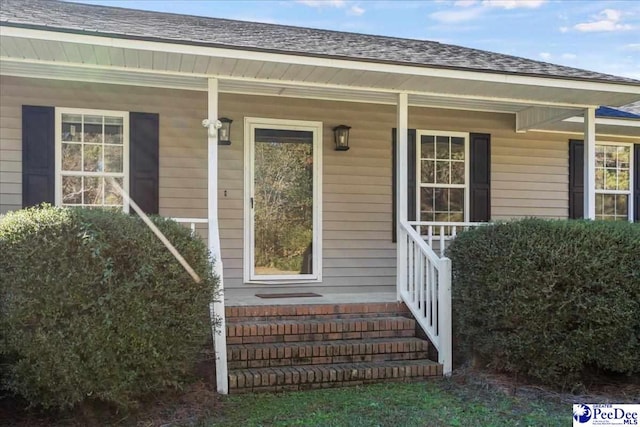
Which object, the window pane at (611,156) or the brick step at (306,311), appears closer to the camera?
the brick step at (306,311)

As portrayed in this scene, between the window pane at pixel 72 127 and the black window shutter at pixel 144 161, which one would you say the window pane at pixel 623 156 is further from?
the window pane at pixel 72 127

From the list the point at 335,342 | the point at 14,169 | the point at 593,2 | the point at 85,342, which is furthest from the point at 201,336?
the point at 593,2

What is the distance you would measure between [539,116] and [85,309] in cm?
582

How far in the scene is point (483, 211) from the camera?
733 cm

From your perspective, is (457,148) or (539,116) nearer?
(539,116)

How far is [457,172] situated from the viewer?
7.31m

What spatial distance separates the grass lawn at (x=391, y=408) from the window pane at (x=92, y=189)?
3.04 metres

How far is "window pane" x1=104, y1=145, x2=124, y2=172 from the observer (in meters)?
6.11

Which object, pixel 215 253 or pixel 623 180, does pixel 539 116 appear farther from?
pixel 215 253

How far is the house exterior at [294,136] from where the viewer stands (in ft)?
16.8

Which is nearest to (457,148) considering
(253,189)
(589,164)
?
(589,164)

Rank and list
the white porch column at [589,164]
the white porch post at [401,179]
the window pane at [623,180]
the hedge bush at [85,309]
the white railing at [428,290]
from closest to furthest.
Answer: the hedge bush at [85,309] < the white railing at [428,290] < the white porch post at [401,179] < the white porch column at [589,164] < the window pane at [623,180]

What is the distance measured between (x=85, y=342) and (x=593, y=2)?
50.4 ft

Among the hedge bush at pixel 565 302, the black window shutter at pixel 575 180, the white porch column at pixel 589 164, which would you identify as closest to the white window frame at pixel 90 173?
the hedge bush at pixel 565 302
